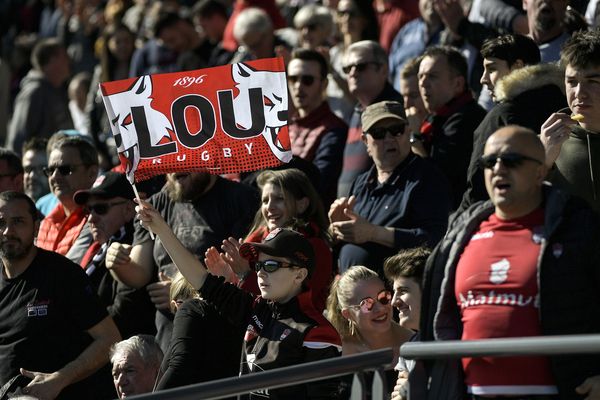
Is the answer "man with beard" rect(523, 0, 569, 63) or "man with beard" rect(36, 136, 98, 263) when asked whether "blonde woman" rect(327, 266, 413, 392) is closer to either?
"man with beard" rect(523, 0, 569, 63)

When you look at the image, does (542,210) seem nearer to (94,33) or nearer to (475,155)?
(475,155)

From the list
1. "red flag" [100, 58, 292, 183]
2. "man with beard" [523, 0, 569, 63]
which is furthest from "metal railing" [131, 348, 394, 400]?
"man with beard" [523, 0, 569, 63]

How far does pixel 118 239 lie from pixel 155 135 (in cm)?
153

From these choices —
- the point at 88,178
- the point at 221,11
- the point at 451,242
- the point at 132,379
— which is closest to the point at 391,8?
the point at 221,11

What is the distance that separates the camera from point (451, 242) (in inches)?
231

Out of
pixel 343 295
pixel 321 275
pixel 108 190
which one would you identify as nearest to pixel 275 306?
pixel 343 295

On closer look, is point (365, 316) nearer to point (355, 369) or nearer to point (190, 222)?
point (190, 222)

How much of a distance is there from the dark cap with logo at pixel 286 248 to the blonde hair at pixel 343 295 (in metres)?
0.36

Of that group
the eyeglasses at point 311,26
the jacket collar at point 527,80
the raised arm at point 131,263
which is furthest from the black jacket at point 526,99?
the eyeglasses at point 311,26

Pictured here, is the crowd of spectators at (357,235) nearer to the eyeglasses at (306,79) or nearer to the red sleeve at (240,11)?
the eyeglasses at (306,79)

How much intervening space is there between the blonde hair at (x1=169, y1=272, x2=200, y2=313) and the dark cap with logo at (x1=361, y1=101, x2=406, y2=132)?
65.7 inches

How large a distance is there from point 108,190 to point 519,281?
417 centimetres

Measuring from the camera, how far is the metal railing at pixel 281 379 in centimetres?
535

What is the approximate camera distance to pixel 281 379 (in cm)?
541
